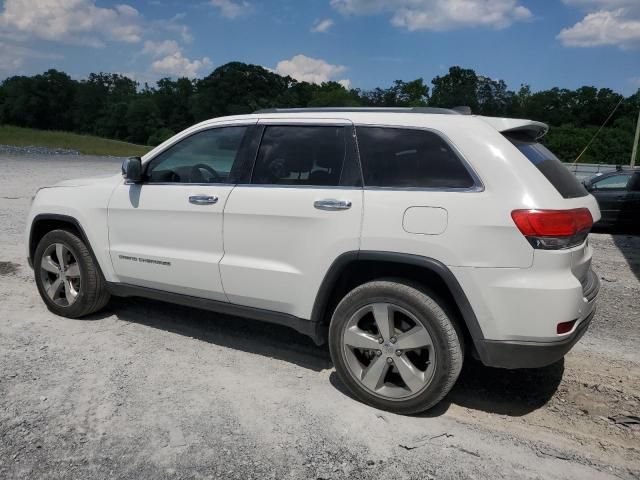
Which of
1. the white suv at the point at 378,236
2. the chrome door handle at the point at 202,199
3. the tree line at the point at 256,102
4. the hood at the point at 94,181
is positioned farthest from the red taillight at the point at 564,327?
the tree line at the point at 256,102

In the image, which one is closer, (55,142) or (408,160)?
(408,160)

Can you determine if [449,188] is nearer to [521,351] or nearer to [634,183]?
[521,351]

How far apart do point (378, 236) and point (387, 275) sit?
Answer: 334 mm

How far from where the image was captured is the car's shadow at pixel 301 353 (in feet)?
11.7

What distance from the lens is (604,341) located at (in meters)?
4.56

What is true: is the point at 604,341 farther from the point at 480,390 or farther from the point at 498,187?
the point at 498,187

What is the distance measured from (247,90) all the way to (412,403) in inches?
3185

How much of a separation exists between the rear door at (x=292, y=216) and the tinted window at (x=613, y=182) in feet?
30.4

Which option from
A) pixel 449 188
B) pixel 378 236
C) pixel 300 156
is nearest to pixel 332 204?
pixel 378 236

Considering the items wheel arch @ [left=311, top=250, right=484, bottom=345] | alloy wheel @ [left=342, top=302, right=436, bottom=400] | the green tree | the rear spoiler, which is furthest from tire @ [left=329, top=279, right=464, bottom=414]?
the green tree

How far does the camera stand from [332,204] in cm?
335

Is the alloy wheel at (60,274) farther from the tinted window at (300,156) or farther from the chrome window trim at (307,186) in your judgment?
the tinted window at (300,156)

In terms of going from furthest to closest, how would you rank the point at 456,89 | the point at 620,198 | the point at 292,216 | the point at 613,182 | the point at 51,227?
the point at 456,89 → the point at 613,182 → the point at 620,198 → the point at 51,227 → the point at 292,216

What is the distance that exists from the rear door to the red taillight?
→ 4.01 ft
